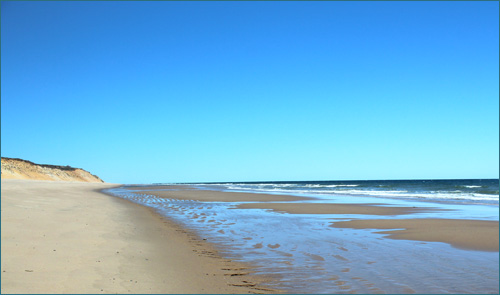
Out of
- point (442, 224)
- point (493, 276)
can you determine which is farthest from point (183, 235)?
point (442, 224)

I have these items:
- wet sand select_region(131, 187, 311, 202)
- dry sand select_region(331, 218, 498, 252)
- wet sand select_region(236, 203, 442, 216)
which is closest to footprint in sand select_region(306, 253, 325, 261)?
dry sand select_region(331, 218, 498, 252)

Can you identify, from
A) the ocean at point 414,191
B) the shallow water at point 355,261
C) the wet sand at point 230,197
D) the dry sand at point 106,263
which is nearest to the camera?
the dry sand at point 106,263

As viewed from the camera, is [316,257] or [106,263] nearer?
[106,263]

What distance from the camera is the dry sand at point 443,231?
1007 cm

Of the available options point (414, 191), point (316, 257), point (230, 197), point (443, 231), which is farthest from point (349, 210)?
point (414, 191)

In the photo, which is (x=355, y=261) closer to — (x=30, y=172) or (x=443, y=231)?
A: (x=443, y=231)

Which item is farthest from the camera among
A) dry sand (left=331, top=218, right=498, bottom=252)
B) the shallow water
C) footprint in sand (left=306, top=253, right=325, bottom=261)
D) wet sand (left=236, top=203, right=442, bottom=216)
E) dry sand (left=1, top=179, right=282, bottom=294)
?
wet sand (left=236, top=203, right=442, bottom=216)

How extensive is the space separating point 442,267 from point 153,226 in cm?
914

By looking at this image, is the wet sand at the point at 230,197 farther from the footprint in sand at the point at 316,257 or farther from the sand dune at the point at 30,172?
the sand dune at the point at 30,172

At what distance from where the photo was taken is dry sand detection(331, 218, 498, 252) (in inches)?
396

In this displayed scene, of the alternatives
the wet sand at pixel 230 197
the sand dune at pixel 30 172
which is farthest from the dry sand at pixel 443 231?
the sand dune at pixel 30 172

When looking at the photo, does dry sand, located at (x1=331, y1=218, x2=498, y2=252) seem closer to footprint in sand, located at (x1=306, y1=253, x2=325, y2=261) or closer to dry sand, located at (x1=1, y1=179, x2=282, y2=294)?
footprint in sand, located at (x1=306, y1=253, x2=325, y2=261)

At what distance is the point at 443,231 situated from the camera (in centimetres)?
1220

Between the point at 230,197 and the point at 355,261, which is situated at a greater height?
the point at 230,197
